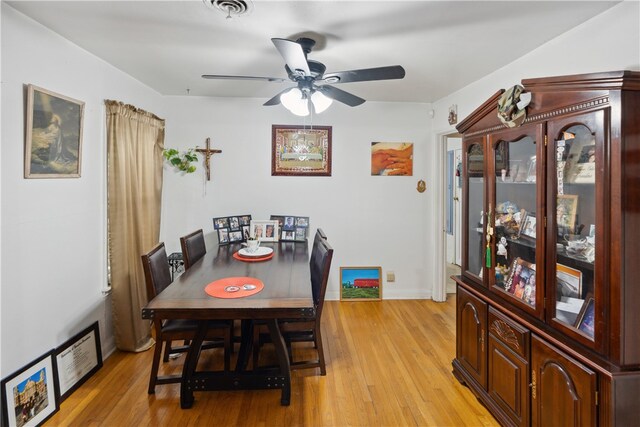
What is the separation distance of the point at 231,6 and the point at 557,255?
6.76 ft

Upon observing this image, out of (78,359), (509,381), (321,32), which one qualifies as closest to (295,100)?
(321,32)

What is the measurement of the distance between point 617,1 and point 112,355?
13.3 feet

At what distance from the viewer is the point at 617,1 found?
170 cm

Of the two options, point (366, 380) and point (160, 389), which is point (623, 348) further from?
point (160, 389)

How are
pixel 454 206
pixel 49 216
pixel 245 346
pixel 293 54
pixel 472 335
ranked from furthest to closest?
pixel 454 206 → pixel 245 346 → pixel 472 335 → pixel 49 216 → pixel 293 54

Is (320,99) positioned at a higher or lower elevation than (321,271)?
higher

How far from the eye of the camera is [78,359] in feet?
7.64

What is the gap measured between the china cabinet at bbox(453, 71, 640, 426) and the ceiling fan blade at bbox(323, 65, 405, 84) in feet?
1.92

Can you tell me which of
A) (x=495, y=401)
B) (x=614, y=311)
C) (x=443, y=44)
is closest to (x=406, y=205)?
(x=443, y=44)

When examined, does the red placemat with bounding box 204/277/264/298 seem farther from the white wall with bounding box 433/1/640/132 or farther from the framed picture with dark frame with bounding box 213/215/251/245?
the white wall with bounding box 433/1/640/132

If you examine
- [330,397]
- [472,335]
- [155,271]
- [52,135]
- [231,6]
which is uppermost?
[231,6]

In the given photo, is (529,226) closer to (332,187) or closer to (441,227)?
(441,227)

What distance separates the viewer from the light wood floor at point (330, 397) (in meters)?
2.01

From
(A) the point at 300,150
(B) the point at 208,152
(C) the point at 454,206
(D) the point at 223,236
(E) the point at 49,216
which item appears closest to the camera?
(E) the point at 49,216
